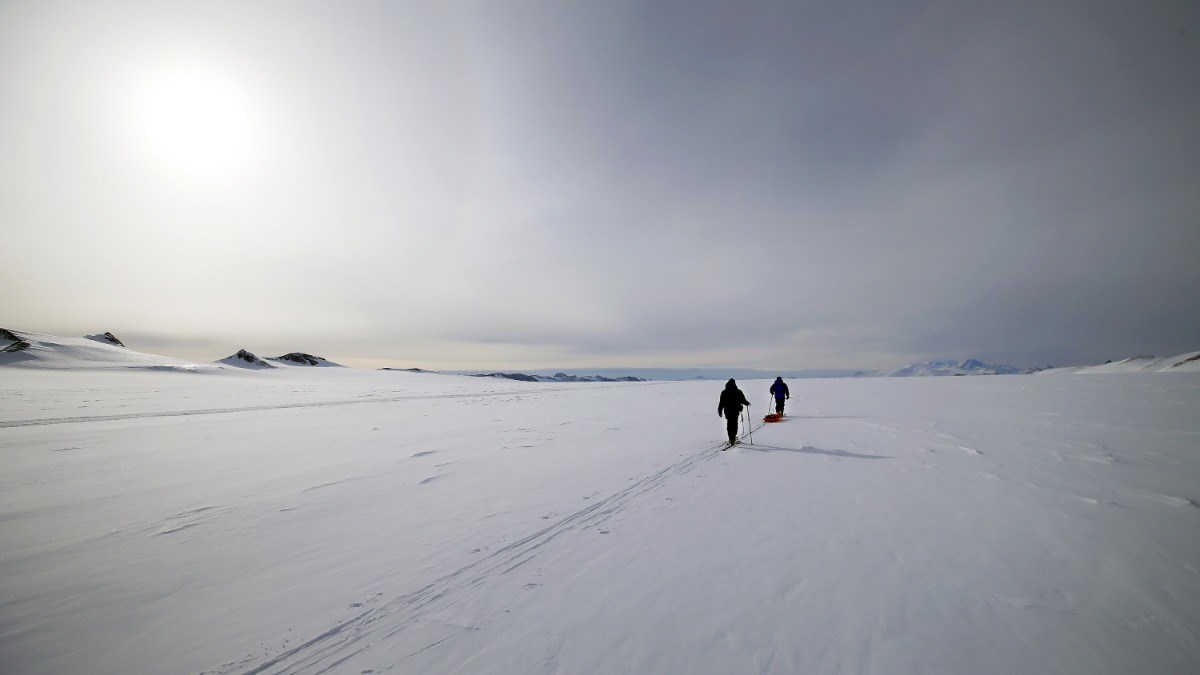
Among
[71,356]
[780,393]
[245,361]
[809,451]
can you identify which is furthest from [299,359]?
[809,451]

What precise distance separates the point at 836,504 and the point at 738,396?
17.9 ft

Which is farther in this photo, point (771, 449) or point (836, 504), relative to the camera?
point (771, 449)

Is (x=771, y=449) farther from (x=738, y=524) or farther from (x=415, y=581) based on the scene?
(x=415, y=581)

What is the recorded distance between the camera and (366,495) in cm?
785

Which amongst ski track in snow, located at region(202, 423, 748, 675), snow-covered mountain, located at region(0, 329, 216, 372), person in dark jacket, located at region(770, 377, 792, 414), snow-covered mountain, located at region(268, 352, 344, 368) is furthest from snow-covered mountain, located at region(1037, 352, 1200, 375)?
snow-covered mountain, located at region(268, 352, 344, 368)

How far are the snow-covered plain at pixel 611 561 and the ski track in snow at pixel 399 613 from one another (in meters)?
0.02

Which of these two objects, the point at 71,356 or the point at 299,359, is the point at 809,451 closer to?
the point at 71,356

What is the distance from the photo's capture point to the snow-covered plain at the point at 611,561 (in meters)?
3.41

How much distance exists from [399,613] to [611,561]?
232 centimetres

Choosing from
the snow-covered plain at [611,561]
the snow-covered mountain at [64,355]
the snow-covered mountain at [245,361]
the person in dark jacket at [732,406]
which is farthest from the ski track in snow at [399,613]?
the snow-covered mountain at [245,361]

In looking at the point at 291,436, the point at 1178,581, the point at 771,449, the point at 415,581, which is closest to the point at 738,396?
the point at 771,449

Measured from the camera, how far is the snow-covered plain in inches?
134

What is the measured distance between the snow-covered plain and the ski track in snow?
0.08ft

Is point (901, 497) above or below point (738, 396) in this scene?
below
